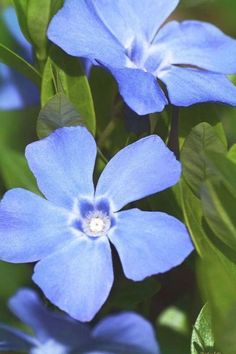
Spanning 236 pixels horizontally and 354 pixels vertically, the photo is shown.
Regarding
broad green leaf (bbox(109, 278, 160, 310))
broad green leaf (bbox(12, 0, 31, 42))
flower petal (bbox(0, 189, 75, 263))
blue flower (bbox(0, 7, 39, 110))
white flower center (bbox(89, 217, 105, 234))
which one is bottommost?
broad green leaf (bbox(109, 278, 160, 310))

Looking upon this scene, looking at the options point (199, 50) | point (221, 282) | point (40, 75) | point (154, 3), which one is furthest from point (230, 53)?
point (221, 282)

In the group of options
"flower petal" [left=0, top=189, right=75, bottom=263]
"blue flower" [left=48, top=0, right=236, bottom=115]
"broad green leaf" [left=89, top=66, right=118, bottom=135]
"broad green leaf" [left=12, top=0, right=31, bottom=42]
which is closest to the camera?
"flower petal" [left=0, top=189, right=75, bottom=263]

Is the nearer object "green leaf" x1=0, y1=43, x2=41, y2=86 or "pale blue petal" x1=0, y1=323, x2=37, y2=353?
"pale blue petal" x1=0, y1=323, x2=37, y2=353

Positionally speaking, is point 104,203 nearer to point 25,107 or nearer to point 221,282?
point 221,282

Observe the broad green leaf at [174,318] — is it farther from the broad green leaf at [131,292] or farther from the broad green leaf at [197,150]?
the broad green leaf at [197,150]

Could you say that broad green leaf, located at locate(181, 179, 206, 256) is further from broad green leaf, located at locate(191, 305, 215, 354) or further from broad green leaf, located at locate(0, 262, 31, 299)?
broad green leaf, located at locate(0, 262, 31, 299)

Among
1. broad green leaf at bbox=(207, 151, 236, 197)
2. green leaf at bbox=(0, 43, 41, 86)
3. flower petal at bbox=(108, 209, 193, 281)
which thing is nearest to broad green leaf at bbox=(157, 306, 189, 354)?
flower petal at bbox=(108, 209, 193, 281)
